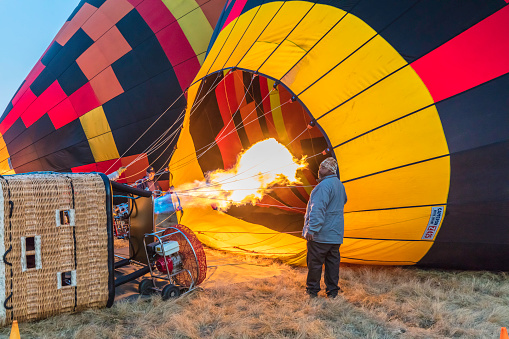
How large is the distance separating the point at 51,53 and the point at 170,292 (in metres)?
5.69

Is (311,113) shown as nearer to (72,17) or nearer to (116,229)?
(116,229)

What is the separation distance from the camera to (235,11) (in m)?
4.14

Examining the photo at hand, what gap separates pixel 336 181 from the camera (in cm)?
283

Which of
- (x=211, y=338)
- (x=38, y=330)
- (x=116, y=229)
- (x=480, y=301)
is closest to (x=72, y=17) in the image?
(x=116, y=229)

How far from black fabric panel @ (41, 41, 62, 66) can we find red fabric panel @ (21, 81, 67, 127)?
0.60 metres

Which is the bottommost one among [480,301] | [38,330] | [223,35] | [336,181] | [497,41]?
[480,301]

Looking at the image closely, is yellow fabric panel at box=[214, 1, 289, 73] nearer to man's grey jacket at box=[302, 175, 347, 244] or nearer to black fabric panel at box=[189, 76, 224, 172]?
black fabric panel at box=[189, 76, 224, 172]

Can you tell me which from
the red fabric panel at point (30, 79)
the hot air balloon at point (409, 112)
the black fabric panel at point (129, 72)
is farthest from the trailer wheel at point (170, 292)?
the red fabric panel at point (30, 79)

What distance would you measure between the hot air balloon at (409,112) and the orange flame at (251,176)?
1.73 meters

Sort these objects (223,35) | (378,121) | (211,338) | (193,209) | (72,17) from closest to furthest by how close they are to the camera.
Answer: (211,338) < (378,121) < (223,35) < (193,209) < (72,17)

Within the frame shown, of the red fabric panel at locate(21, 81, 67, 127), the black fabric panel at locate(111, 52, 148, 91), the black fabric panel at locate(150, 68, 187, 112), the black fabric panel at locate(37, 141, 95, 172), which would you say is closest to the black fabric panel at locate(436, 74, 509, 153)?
the black fabric panel at locate(150, 68, 187, 112)

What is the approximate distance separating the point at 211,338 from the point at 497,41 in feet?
8.70

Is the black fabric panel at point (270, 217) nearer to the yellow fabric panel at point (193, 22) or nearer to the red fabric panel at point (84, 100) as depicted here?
the yellow fabric panel at point (193, 22)

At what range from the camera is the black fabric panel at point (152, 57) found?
233 inches
